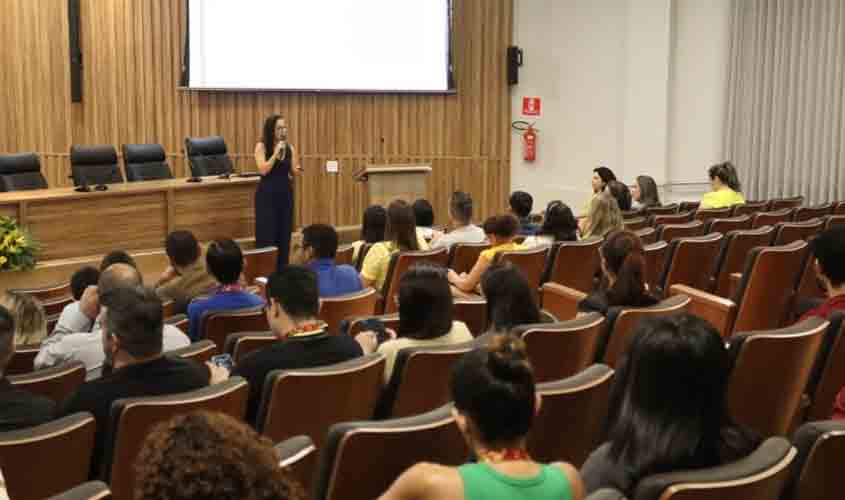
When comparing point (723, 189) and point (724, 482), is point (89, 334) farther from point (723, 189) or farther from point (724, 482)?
point (723, 189)

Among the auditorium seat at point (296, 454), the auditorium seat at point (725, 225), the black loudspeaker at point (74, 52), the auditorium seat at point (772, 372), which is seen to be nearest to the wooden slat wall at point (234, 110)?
the black loudspeaker at point (74, 52)

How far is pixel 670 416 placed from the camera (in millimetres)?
2410

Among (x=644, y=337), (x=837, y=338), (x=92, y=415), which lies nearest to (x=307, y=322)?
(x=92, y=415)

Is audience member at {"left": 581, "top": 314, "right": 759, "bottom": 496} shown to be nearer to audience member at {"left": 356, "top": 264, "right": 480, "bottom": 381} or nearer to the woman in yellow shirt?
audience member at {"left": 356, "top": 264, "right": 480, "bottom": 381}

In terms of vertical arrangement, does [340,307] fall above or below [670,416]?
below

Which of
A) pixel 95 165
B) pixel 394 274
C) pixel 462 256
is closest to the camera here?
pixel 394 274

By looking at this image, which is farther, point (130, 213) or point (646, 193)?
point (646, 193)

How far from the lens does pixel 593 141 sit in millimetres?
12766

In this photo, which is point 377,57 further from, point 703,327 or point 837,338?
point 703,327

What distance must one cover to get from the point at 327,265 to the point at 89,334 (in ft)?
5.63

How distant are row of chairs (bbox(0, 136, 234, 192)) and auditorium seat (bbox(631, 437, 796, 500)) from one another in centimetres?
741

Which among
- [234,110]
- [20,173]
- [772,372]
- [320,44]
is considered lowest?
[772,372]

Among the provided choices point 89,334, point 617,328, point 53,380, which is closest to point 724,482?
point 617,328

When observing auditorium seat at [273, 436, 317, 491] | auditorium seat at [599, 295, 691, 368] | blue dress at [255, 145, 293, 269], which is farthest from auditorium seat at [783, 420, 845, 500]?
blue dress at [255, 145, 293, 269]
